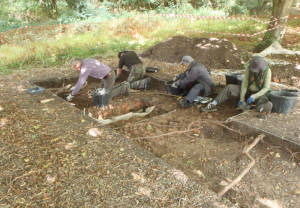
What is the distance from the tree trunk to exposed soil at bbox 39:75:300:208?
514 centimetres

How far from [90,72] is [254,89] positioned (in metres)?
3.18

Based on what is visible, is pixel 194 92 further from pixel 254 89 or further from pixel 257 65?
pixel 257 65

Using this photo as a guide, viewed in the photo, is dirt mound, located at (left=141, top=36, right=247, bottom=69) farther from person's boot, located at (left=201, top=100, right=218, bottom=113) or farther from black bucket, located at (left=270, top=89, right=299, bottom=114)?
black bucket, located at (left=270, top=89, right=299, bottom=114)

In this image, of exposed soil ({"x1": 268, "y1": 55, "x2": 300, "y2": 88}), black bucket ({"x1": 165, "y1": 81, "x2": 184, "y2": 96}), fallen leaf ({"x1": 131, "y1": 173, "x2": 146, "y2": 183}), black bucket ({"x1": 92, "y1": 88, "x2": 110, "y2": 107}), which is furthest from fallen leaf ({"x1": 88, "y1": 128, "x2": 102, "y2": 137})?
exposed soil ({"x1": 268, "y1": 55, "x2": 300, "y2": 88})

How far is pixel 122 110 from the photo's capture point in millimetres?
5336

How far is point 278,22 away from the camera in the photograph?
8.68 m

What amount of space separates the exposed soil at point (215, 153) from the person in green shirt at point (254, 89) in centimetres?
32

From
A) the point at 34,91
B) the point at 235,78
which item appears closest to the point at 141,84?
the point at 235,78

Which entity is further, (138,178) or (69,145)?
(69,145)

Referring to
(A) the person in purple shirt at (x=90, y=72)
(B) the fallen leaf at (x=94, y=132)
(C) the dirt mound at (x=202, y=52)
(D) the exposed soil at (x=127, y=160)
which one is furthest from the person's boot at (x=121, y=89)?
(C) the dirt mound at (x=202, y=52)

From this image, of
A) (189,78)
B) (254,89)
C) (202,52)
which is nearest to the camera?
(254,89)

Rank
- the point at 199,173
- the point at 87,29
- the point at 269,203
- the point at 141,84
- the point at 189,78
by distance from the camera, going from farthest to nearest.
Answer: the point at 87,29 < the point at 141,84 < the point at 189,78 < the point at 199,173 < the point at 269,203

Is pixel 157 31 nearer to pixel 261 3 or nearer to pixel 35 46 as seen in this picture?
pixel 35 46

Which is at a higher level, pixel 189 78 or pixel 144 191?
pixel 189 78
